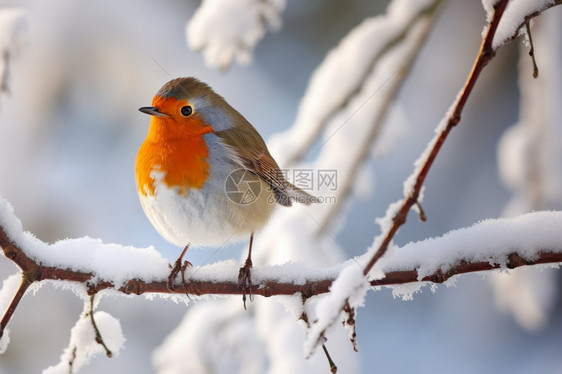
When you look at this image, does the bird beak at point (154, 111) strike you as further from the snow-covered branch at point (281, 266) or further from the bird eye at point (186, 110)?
the snow-covered branch at point (281, 266)

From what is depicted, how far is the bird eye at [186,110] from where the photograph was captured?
2.37 m

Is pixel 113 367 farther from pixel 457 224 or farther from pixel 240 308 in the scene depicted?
pixel 457 224

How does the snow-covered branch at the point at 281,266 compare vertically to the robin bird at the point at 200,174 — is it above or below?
below

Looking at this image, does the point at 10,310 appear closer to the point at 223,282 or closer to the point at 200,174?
the point at 223,282

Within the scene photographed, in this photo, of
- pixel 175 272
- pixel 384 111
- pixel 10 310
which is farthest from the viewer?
pixel 384 111

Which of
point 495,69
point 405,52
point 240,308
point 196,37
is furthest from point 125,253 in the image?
point 495,69

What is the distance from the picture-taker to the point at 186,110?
7.81 ft

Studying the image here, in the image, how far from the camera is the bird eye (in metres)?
2.37

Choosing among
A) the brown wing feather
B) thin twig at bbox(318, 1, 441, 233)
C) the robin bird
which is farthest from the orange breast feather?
thin twig at bbox(318, 1, 441, 233)

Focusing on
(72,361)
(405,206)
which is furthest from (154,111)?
(405,206)

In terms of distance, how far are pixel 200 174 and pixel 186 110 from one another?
331 millimetres

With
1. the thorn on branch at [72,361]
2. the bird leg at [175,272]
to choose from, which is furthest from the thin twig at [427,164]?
the thorn on branch at [72,361]

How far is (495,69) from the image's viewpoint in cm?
436

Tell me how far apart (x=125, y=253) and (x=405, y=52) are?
1.36 metres
